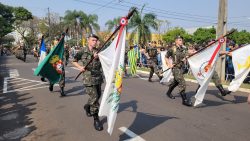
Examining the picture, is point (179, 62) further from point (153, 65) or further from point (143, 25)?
point (143, 25)

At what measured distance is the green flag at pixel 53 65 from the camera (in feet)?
34.1

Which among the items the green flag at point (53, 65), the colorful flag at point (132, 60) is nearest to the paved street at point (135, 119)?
the green flag at point (53, 65)

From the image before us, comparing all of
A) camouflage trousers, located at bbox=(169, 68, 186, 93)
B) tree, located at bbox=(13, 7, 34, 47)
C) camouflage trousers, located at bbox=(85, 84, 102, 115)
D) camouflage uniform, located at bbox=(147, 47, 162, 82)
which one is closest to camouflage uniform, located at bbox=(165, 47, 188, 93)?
camouflage trousers, located at bbox=(169, 68, 186, 93)

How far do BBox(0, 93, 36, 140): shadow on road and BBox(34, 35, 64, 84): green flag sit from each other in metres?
0.97

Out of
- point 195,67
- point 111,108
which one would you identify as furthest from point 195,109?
point 111,108

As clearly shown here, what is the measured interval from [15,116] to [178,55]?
173 inches

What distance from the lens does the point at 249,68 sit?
8.83 meters

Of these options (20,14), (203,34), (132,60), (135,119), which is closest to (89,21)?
(203,34)

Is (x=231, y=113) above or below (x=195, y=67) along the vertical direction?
below

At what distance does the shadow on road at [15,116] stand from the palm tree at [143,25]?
26239mm

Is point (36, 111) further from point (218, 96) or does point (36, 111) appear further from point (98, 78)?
point (218, 96)

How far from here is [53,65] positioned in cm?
1052

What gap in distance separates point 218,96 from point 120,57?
562cm

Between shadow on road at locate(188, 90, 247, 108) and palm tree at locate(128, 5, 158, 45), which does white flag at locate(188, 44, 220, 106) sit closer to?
shadow on road at locate(188, 90, 247, 108)
